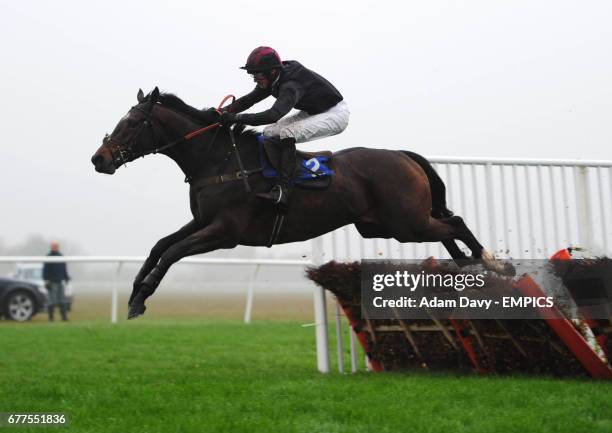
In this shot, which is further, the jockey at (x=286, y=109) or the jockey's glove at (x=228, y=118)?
the jockey's glove at (x=228, y=118)

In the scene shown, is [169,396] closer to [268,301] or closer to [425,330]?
[425,330]

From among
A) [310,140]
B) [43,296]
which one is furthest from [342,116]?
[43,296]

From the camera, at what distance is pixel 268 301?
24062 millimetres

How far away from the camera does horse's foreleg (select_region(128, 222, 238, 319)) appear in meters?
5.96

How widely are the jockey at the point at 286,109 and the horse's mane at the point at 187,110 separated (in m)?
0.13

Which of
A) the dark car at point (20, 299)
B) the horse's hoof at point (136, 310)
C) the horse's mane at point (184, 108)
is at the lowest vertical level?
the horse's hoof at point (136, 310)

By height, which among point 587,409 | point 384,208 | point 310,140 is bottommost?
point 587,409

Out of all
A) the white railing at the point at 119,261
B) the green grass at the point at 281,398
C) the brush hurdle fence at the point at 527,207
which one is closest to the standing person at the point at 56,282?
the white railing at the point at 119,261

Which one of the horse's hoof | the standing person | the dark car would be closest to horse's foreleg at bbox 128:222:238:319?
the horse's hoof

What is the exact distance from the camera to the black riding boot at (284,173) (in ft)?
20.6

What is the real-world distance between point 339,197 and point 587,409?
2420 millimetres

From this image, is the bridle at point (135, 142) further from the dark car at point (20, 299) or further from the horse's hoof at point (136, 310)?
the dark car at point (20, 299)

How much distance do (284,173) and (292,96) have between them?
21.4 inches

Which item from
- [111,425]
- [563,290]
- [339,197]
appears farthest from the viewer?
[339,197]
